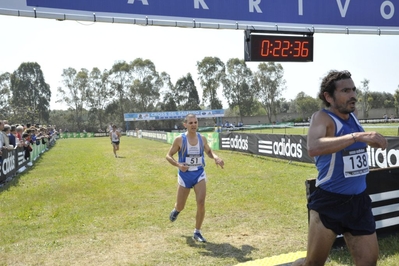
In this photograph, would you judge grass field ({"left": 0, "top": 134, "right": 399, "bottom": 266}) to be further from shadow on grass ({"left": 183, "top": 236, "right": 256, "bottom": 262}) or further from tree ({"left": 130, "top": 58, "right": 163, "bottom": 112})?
tree ({"left": 130, "top": 58, "right": 163, "bottom": 112})

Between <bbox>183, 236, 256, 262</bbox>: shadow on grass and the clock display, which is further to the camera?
the clock display

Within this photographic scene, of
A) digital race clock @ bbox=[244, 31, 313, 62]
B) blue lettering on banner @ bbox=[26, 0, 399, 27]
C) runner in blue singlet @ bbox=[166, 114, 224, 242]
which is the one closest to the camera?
runner in blue singlet @ bbox=[166, 114, 224, 242]

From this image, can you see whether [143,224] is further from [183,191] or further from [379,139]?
[379,139]

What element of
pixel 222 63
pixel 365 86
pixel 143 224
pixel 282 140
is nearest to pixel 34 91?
pixel 222 63

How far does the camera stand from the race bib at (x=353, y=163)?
3.12 m

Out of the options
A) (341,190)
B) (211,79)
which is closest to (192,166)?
(341,190)

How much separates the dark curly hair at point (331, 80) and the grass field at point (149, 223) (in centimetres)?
247

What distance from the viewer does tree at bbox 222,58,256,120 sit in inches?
3290

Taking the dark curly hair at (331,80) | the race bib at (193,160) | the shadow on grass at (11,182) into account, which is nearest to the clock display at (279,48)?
the race bib at (193,160)

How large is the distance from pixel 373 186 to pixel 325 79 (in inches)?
99.1

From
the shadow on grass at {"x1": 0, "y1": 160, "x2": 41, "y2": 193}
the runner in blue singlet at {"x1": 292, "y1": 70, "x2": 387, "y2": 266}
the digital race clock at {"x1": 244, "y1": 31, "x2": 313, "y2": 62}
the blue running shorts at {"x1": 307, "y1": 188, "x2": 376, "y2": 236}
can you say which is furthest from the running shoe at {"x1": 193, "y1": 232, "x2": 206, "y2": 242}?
the shadow on grass at {"x1": 0, "y1": 160, "x2": 41, "y2": 193}

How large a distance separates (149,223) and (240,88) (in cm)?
7898

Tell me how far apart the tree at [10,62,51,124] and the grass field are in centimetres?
8142

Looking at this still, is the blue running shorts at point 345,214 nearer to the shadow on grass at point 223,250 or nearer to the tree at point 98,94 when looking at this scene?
the shadow on grass at point 223,250
